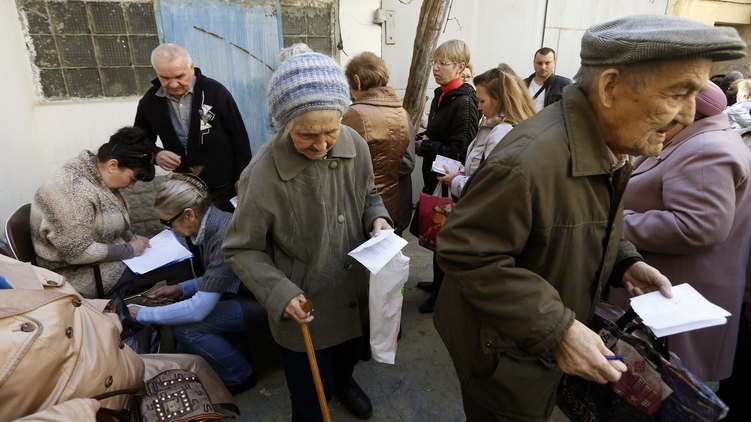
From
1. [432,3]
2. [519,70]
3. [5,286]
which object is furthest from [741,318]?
[519,70]

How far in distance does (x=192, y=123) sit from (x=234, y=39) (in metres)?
1.62

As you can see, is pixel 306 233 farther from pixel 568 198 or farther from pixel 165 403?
pixel 568 198

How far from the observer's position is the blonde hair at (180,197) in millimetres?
2307

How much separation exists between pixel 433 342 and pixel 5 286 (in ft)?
8.19

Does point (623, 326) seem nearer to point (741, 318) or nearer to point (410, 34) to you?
point (741, 318)

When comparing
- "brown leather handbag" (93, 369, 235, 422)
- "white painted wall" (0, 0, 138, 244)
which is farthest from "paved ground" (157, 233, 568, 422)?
"white painted wall" (0, 0, 138, 244)

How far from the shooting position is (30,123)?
3.70 m

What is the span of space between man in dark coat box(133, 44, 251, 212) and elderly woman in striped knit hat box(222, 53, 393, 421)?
1611 mm

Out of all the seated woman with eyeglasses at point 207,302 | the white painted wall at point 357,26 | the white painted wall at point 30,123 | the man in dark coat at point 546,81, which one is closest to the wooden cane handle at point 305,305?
the seated woman with eyeglasses at point 207,302

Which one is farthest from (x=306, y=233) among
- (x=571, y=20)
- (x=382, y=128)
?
(x=571, y=20)

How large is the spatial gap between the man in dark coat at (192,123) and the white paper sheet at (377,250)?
1.78 metres

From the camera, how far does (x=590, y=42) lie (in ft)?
3.76

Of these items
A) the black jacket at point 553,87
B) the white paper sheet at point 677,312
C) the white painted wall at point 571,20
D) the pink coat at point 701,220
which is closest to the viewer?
the white paper sheet at point 677,312

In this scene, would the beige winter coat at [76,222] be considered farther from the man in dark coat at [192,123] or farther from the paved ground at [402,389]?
the paved ground at [402,389]
